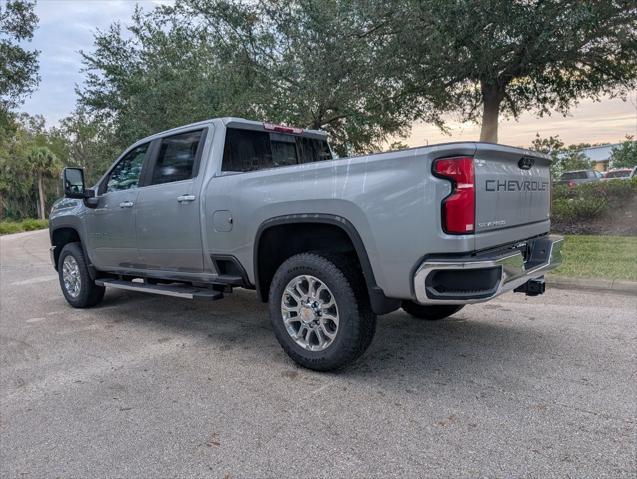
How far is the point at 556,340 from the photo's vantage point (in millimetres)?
4250

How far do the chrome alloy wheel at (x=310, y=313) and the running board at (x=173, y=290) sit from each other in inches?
34.4

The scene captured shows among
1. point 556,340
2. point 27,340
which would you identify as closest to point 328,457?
point 556,340

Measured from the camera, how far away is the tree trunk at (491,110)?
11695mm

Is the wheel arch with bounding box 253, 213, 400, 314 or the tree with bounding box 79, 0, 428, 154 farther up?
the tree with bounding box 79, 0, 428, 154

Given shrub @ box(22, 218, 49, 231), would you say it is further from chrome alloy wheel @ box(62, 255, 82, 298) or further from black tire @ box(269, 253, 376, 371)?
black tire @ box(269, 253, 376, 371)

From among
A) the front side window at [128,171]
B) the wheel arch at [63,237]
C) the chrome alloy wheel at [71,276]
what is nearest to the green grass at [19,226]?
the wheel arch at [63,237]

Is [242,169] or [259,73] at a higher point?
[259,73]

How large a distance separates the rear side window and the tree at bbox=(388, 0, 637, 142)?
17.4ft

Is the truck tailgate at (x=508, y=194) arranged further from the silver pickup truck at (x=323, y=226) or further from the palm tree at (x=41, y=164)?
the palm tree at (x=41, y=164)

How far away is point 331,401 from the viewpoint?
321 cm

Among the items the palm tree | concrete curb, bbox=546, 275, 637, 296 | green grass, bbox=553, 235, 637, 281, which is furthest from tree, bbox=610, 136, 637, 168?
the palm tree

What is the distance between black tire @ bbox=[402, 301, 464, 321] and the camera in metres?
4.78

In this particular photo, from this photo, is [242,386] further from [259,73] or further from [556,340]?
[259,73]

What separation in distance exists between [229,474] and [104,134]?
1748 cm
